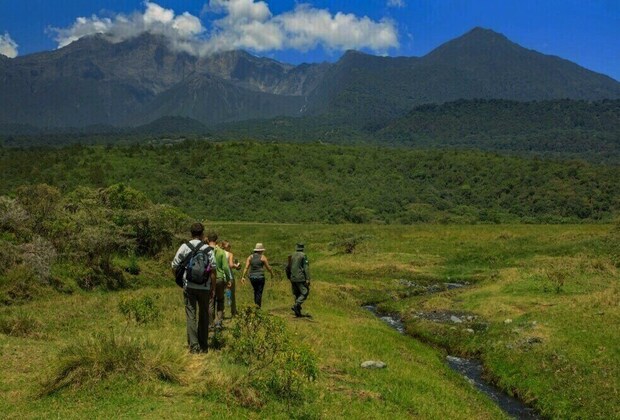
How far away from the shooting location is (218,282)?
1569cm

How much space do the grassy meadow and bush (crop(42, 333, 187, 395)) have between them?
25 mm

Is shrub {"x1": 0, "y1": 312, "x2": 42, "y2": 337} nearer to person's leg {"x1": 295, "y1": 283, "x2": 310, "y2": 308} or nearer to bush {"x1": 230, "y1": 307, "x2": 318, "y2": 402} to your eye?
bush {"x1": 230, "y1": 307, "x2": 318, "y2": 402}

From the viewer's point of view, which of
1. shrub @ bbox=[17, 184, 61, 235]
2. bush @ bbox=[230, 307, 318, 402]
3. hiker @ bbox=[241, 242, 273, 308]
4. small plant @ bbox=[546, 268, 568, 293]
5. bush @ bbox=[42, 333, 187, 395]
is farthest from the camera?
small plant @ bbox=[546, 268, 568, 293]

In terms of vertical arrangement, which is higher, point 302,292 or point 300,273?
point 300,273

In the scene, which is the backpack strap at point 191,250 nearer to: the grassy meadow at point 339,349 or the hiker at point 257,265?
the grassy meadow at point 339,349

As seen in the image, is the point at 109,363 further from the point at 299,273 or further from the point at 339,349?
the point at 299,273

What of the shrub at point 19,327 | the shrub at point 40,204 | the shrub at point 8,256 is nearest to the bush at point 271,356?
the shrub at point 19,327

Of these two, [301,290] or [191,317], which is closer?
[191,317]

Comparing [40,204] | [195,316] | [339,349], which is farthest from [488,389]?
[40,204]

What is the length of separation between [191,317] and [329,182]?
12683 cm

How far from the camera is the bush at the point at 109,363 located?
9.98 meters

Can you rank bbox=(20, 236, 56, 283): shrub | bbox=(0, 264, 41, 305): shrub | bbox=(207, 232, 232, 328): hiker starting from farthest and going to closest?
bbox=(20, 236, 56, 283): shrub
bbox=(0, 264, 41, 305): shrub
bbox=(207, 232, 232, 328): hiker

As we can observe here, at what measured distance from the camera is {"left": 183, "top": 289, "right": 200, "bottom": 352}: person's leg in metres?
12.2

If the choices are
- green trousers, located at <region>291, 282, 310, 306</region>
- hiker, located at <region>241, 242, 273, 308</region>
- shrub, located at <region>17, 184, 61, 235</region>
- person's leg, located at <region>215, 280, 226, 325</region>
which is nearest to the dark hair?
person's leg, located at <region>215, 280, 226, 325</region>
